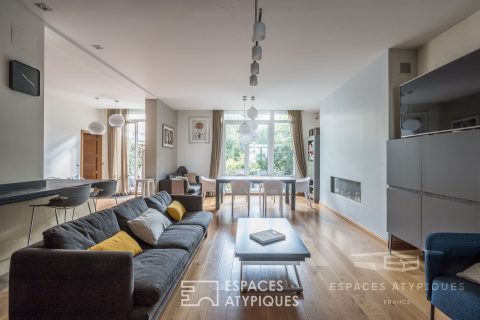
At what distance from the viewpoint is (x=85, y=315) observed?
156 centimetres

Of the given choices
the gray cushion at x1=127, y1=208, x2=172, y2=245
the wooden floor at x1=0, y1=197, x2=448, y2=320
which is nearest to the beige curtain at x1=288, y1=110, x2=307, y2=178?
the wooden floor at x1=0, y1=197, x2=448, y2=320

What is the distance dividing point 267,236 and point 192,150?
5.92 m

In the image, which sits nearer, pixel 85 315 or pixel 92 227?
pixel 85 315

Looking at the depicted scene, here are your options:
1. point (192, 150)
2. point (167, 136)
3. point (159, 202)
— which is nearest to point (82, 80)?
point (167, 136)

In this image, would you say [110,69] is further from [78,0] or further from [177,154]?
[177,154]

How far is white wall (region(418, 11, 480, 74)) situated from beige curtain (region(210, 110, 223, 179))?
Result: 18.0 ft

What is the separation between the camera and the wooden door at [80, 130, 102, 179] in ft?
24.7

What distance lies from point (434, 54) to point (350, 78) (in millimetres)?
1615

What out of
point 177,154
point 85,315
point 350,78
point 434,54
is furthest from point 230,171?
point 85,315

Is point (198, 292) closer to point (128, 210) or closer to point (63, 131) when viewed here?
point (128, 210)

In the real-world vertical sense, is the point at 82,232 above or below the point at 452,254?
above

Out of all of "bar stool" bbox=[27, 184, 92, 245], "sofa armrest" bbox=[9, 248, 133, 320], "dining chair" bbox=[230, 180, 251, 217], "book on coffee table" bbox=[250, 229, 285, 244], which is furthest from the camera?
"dining chair" bbox=[230, 180, 251, 217]

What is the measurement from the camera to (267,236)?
8.63 feet

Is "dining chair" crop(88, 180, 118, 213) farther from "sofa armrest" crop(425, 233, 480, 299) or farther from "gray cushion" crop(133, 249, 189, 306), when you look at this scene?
"sofa armrest" crop(425, 233, 480, 299)
